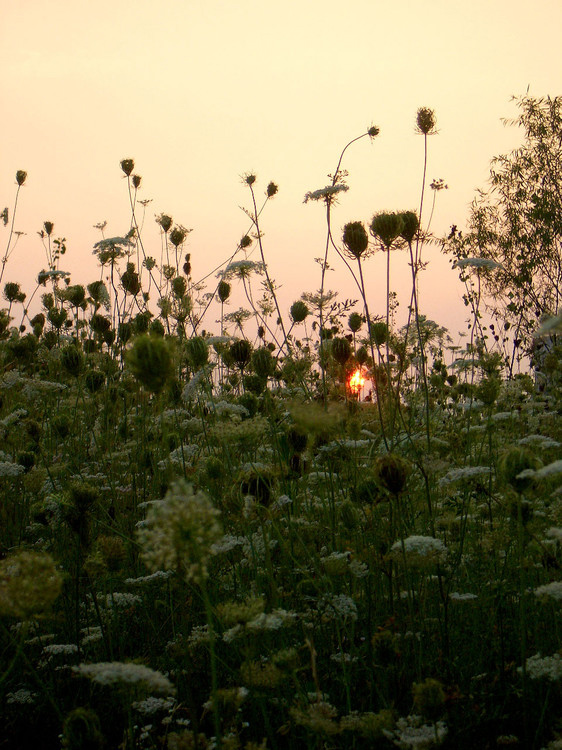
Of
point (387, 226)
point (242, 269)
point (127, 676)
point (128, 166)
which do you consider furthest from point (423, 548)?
point (128, 166)

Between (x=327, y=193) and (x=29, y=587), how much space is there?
9.32 ft

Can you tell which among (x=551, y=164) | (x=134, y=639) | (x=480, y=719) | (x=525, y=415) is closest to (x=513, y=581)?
(x=480, y=719)

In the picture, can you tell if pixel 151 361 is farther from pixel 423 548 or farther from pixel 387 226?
pixel 387 226

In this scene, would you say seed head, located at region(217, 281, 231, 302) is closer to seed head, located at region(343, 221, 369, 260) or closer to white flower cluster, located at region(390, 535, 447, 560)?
seed head, located at region(343, 221, 369, 260)

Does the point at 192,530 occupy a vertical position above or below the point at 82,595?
above

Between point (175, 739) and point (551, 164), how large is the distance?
683 inches

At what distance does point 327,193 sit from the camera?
364 centimetres

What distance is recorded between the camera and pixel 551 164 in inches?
640

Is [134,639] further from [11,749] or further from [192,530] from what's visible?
[192,530]

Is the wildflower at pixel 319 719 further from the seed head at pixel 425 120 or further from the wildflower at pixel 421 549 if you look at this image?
the seed head at pixel 425 120

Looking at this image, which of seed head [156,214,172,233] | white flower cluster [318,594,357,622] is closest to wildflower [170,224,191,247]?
seed head [156,214,172,233]

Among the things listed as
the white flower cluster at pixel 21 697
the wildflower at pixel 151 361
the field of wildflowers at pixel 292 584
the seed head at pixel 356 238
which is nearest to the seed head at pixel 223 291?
the field of wildflowers at pixel 292 584

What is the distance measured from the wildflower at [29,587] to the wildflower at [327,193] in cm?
276

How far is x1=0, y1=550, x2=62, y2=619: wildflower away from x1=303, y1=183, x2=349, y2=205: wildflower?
108 inches
